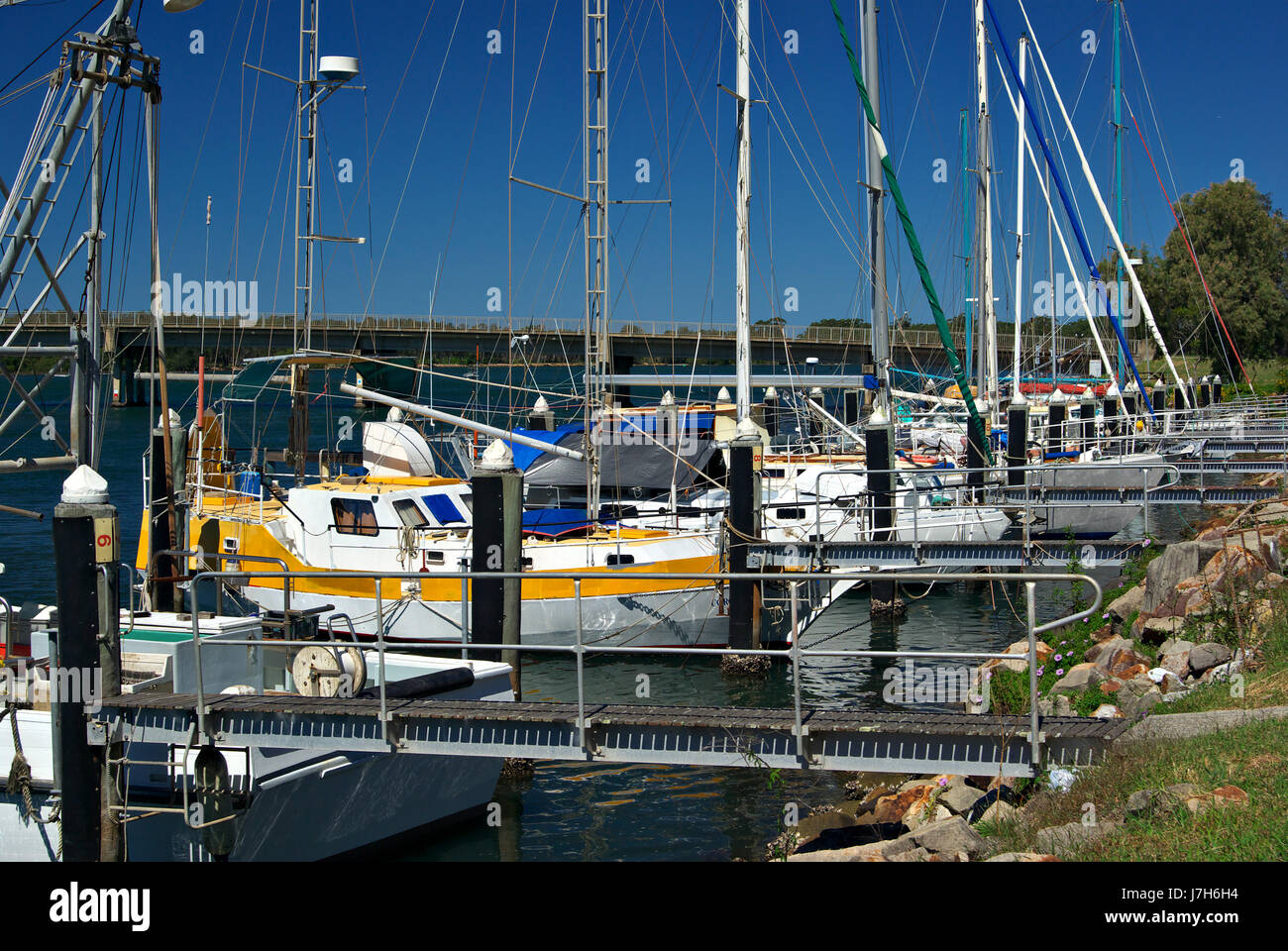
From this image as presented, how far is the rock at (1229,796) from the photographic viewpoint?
6.96 metres

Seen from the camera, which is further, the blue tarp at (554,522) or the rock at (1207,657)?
the blue tarp at (554,522)

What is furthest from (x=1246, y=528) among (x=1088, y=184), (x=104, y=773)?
(x=1088, y=184)

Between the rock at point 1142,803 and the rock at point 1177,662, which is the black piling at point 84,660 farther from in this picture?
the rock at point 1177,662

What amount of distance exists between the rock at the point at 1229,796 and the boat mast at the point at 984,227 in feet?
89.6

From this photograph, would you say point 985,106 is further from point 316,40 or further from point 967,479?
point 316,40

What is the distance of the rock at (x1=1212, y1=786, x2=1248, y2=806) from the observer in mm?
6957

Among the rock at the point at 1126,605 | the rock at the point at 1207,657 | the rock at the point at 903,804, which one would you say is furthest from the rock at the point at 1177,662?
the rock at the point at 1126,605

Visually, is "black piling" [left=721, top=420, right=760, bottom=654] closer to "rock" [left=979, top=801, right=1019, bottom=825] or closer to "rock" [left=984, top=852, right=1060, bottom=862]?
"rock" [left=979, top=801, right=1019, bottom=825]

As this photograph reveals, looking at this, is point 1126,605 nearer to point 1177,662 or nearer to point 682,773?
point 1177,662

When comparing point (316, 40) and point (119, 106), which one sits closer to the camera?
point (119, 106)

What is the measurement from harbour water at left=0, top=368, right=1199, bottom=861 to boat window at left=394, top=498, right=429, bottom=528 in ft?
11.4

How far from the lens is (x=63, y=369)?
43.1ft
